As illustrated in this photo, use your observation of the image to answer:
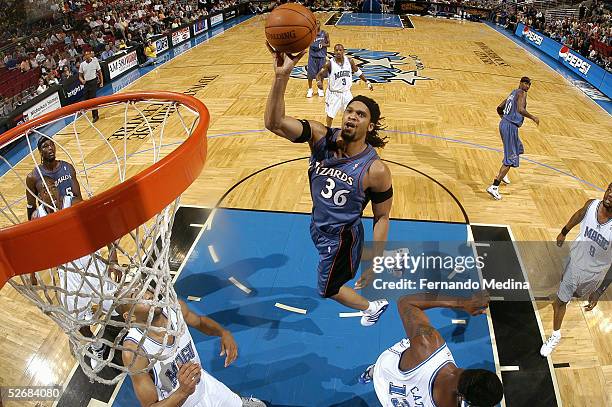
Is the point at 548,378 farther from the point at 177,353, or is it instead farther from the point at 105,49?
the point at 105,49

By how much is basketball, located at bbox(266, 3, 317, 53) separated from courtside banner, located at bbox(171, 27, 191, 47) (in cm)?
1464

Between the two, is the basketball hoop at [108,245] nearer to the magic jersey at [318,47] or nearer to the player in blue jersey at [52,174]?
the player in blue jersey at [52,174]

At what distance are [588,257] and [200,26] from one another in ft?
61.5

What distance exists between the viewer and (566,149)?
328 inches

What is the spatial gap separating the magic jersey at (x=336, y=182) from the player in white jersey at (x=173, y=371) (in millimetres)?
1254

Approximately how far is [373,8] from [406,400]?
84.5 feet

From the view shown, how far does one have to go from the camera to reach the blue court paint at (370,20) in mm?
21328

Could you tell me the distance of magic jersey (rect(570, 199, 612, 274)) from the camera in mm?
3785

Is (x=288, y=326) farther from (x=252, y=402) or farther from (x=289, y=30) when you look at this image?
(x=289, y=30)

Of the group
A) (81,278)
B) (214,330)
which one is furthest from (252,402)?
(81,278)

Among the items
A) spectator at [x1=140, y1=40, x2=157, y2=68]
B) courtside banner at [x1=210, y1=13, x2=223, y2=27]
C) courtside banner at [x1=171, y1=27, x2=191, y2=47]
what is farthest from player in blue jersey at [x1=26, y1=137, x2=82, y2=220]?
courtside banner at [x1=210, y1=13, x2=223, y2=27]

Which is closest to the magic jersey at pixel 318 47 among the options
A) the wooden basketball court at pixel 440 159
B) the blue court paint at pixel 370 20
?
the wooden basketball court at pixel 440 159

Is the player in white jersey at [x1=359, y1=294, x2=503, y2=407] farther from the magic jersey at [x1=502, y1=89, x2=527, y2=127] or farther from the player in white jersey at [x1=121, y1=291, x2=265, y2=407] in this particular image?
the magic jersey at [x1=502, y1=89, x2=527, y2=127]

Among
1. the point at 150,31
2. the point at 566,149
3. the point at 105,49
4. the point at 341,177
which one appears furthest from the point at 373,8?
the point at 341,177
